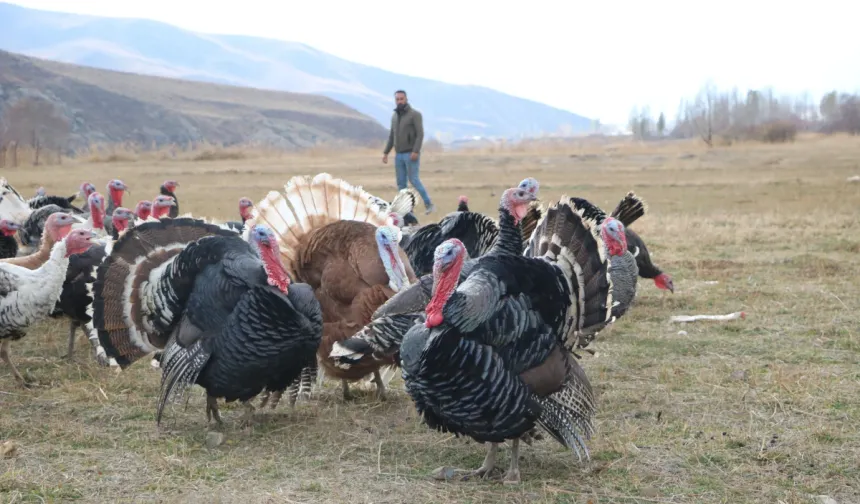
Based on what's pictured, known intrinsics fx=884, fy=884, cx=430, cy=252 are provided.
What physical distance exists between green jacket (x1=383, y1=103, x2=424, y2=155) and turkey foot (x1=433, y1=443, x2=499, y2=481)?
31.2ft

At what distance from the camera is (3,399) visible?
507 cm

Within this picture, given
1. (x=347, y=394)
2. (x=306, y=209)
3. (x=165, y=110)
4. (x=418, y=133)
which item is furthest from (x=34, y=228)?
(x=165, y=110)

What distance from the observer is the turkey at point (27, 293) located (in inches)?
204

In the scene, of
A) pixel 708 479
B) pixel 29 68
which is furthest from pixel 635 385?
pixel 29 68

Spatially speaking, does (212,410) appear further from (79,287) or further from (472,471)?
(79,287)

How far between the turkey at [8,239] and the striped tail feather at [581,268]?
4.99m

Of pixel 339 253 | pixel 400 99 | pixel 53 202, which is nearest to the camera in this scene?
pixel 339 253

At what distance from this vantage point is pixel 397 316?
179 inches

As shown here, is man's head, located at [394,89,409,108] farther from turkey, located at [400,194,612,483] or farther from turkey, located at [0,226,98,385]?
turkey, located at [400,194,612,483]

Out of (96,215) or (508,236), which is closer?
(508,236)

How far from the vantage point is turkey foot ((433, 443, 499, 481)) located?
3.84m

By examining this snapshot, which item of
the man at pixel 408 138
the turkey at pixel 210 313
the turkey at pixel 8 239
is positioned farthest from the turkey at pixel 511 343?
the man at pixel 408 138

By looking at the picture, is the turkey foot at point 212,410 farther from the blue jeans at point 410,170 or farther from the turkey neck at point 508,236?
the blue jeans at point 410,170

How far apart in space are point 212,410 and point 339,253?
1248 millimetres
